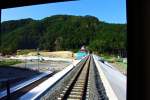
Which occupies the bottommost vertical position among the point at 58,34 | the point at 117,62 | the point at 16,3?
the point at 117,62

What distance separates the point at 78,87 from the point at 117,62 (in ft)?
3.88

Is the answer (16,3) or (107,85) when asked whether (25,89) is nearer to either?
(107,85)

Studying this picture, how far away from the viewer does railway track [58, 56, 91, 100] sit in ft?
10.6

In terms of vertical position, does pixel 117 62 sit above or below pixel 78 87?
above

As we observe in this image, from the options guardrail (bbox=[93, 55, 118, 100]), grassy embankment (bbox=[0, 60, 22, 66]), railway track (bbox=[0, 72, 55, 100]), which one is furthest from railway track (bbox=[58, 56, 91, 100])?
grassy embankment (bbox=[0, 60, 22, 66])

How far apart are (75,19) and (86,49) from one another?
36cm

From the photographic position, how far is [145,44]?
1988mm

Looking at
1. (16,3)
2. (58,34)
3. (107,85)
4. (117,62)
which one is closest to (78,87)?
(107,85)

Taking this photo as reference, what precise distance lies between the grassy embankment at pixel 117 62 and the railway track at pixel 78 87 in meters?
0.34

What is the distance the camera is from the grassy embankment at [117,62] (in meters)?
2.21

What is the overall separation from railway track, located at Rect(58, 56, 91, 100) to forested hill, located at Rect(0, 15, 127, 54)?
347 mm

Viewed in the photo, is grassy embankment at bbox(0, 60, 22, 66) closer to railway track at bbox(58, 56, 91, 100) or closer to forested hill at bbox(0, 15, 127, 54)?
forested hill at bbox(0, 15, 127, 54)

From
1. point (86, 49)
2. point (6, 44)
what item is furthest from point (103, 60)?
point (6, 44)

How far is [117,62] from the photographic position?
2469 mm
